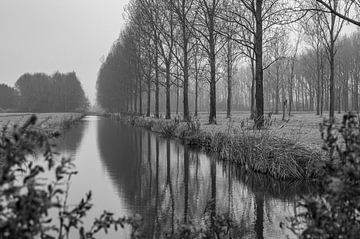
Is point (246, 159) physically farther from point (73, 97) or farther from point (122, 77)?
point (73, 97)

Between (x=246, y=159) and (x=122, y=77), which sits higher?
(x=122, y=77)

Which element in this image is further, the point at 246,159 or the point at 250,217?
the point at 246,159

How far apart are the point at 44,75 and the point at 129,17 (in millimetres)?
83504

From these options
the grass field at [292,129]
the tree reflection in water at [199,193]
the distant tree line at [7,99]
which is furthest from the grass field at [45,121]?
the distant tree line at [7,99]

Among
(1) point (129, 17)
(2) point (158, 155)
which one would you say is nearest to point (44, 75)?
(1) point (129, 17)

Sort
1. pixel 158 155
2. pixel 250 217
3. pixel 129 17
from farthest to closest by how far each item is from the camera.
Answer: pixel 129 17 → pixel 158 155 → pixel 250 217

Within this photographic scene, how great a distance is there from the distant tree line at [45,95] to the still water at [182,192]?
88.8 metres

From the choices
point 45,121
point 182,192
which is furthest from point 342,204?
point 182,192

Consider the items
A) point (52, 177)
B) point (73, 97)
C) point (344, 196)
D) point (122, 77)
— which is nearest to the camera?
point (344, 196)

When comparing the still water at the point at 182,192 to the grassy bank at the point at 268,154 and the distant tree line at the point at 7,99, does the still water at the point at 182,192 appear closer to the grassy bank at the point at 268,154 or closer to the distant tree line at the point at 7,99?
the grassy bank at the point at 268,154

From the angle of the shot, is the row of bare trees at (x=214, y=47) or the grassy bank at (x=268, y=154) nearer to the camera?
the grassy bank at (x=268, y=154)

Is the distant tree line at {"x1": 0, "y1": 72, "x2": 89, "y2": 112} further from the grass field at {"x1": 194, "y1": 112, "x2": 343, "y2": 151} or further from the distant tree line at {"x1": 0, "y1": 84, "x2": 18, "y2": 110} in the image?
the grass field at {"x1": 194, "y1": 112, "x2": 343, "y2": 151}

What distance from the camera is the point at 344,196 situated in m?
2.40

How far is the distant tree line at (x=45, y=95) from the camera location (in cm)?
9519
